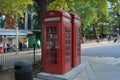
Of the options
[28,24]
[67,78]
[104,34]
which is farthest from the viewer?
[104,34]

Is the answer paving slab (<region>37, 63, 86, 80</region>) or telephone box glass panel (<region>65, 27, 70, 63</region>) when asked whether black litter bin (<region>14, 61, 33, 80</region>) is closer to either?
paving slab (<region>37, 63, 86, 80</region>)

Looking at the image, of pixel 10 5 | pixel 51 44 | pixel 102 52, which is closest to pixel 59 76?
pixel 51 44

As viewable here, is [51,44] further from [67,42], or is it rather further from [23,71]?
[23,71]

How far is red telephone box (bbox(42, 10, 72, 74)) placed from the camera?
10094 mm

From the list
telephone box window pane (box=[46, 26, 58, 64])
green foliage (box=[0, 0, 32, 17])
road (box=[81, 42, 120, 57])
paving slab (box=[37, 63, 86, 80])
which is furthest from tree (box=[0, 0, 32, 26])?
road (box=[81, 42, 120, 57])

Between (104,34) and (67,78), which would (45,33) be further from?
(104,34)

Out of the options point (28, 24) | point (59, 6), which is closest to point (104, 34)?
point (28, 24)

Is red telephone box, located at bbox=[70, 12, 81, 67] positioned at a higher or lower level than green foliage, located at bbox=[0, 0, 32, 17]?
lower

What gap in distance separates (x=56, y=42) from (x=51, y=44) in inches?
10.0

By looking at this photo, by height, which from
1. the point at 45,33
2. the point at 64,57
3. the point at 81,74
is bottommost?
the point at 81,74

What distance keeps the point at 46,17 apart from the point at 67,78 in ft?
7.63

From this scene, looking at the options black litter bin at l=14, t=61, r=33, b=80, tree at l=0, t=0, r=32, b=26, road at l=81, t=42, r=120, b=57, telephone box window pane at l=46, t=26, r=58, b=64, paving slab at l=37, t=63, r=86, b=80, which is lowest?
road at l=81, t=42, r=120, b=57

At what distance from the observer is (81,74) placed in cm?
1134

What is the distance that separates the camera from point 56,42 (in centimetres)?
A: 1027
